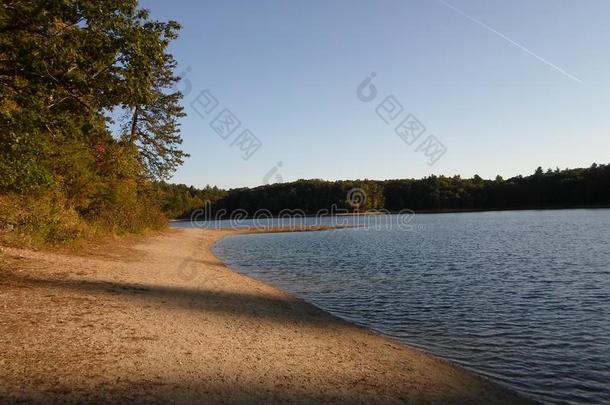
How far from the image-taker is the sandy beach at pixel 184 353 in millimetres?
7023

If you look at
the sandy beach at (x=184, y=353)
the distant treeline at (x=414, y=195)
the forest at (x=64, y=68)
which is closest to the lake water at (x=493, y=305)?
the sandy beach at (x=184, y=353)

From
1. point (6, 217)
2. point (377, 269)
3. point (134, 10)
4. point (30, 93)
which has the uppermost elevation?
point (134, 10)

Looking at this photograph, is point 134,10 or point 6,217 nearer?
point 134,10

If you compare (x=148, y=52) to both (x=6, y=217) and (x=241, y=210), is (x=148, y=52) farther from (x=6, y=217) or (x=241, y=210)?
(x=241, y=210)

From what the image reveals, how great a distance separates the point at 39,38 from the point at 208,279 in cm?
1157

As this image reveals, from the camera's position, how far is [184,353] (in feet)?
29.1

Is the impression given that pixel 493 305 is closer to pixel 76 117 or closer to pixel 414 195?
pixel 76 117

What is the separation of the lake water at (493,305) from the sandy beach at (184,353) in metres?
1.19

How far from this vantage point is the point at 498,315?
588 inches

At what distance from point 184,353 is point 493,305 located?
11797 millimetres

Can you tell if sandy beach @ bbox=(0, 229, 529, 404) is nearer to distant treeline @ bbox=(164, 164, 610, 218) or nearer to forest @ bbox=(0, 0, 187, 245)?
forest @ bbox=(0, 0, 187, 245)

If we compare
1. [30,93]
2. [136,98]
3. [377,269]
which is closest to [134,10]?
[136,98]

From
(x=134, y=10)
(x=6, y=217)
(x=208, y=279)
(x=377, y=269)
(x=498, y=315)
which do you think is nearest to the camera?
(x=134, y=10)

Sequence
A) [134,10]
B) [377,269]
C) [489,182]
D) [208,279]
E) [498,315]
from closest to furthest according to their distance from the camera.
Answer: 1. [134,10]
2. [498,315]
3. [208,279]
4. [377,269]
5. [489,182]
